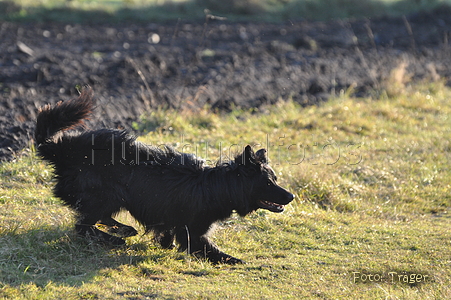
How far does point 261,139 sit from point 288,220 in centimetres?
340

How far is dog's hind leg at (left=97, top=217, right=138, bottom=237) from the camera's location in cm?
596

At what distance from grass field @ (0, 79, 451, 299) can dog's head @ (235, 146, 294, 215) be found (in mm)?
623

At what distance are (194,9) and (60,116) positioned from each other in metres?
22.3

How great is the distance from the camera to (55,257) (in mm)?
5422

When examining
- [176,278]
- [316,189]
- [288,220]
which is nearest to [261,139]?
[316,189]

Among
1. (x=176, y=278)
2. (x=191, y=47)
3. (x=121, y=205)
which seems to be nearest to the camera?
(x=176, y=278)

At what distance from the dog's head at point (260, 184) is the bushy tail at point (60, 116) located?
5.62ft

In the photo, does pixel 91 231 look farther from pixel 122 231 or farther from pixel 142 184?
pixel 142 184

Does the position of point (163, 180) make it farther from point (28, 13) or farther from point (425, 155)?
point (28, 13)

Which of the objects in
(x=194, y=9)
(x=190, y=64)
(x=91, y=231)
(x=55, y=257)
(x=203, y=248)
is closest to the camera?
(x=55, y=257)

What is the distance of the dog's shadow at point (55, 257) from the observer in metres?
4.98

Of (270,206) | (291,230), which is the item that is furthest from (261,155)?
(291,230)

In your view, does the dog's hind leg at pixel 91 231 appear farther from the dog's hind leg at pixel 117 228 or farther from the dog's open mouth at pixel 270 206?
the dog's open mouth at pixel 270 206

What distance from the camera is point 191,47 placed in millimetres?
18781
